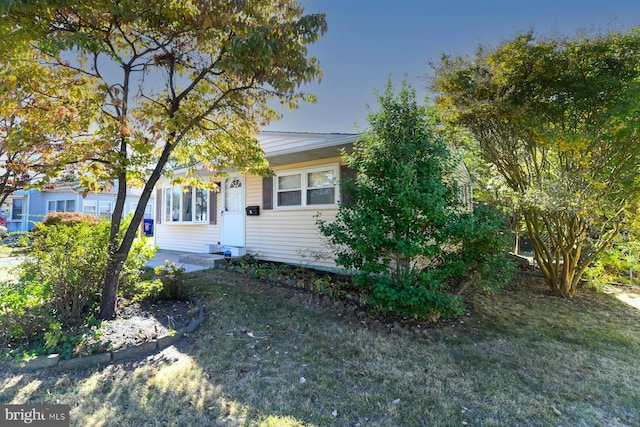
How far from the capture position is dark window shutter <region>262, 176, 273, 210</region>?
28.4ft

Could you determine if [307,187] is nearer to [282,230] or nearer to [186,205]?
[282,230]

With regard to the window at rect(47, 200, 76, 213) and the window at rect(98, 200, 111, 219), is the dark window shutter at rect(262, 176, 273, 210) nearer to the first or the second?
the window at rect(98, 200, 111, 219)

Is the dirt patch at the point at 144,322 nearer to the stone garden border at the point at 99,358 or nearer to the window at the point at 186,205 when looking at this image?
the stone garden border at the point at 99,358

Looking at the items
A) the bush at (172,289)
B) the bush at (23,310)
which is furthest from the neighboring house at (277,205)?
the bush at (23,310)

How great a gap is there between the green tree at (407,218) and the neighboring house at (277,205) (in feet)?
4.52

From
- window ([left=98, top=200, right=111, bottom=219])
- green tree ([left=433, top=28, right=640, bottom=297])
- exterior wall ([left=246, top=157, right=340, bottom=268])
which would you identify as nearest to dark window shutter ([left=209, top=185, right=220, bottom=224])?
exterior wall ([left=246, top=157, right=340, bottom=268])

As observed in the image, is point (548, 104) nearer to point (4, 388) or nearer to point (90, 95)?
point (90, 95)

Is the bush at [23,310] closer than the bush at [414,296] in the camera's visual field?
Yes

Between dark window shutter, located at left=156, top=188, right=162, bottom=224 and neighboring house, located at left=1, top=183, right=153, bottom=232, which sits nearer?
dark window shutter, located at left=156, top=188, right=162, bottom=224

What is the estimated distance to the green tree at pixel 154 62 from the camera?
3.66 meters

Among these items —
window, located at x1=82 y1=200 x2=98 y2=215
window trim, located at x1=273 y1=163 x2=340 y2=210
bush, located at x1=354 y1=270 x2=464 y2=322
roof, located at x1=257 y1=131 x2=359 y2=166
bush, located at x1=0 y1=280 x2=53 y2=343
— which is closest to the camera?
bush, located at x1=0 y1=280 x2=53 y2=343

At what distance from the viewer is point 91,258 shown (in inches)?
153

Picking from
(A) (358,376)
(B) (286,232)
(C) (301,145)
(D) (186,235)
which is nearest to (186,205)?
(D) (186,235)

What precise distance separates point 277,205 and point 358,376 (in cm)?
601
